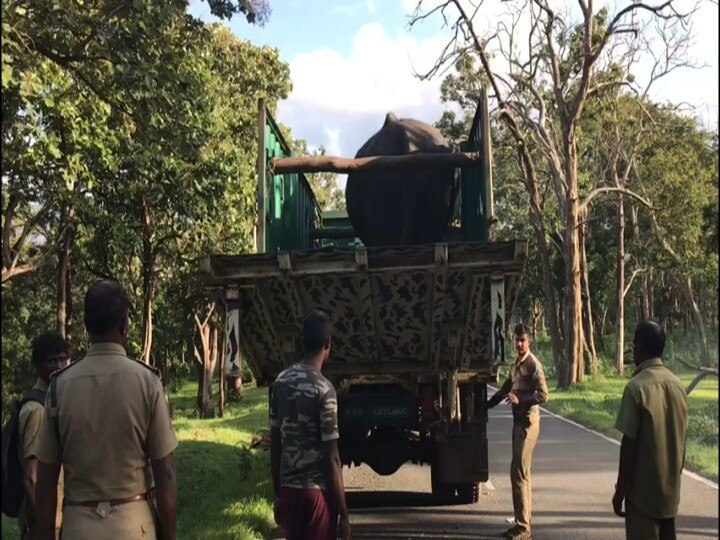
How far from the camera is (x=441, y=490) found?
7633 millimetres

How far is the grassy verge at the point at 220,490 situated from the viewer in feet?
22.3

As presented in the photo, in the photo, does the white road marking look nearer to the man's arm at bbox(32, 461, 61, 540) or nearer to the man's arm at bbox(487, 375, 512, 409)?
the man's arm at bbox(487, 375, 512, 409)

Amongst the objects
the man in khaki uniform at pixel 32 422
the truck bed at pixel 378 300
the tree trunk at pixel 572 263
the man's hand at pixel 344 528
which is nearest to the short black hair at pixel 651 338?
the truck bed at pixel 378 300

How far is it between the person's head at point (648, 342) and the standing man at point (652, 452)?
0.15m

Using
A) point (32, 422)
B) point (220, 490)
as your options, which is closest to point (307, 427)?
point (32, 422)

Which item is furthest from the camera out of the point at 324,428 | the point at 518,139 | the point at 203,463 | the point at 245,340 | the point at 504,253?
the point at 518,139

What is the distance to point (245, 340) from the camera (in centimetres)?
643

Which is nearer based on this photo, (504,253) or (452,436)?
(504,253)

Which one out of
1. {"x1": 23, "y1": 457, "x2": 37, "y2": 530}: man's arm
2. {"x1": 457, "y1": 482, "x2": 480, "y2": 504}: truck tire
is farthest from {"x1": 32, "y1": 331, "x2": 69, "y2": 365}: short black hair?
{"x1": 457, "y1": 482, "x2": 480, "y2": 504}: truck tire

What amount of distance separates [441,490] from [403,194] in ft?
9.65

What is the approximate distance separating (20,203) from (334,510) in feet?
35.3

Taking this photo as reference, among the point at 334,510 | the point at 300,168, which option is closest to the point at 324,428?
the point at 334,510

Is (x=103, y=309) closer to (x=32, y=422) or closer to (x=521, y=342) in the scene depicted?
(x=32, y=422)

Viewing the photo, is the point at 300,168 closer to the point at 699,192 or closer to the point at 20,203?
the point at 20,203
